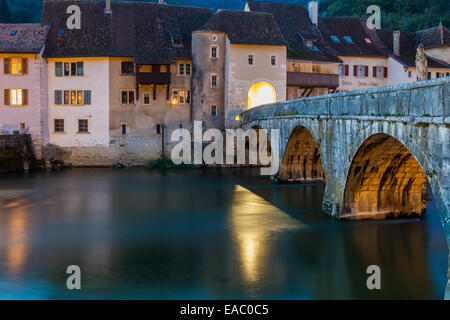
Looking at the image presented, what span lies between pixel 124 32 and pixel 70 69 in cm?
542

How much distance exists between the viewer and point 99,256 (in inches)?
730

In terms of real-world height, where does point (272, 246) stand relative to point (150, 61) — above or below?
below

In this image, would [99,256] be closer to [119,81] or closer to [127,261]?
[127,261]

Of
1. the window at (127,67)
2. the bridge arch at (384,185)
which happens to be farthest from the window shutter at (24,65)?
the bridge arch at (384,185)

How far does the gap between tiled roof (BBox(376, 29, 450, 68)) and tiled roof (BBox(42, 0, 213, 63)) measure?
2002 cm

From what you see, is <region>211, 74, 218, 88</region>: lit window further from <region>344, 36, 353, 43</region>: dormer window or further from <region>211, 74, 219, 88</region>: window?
<region>344, 36, 353, 43</region>: dormer window

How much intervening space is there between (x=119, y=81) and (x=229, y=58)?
9.09 metres

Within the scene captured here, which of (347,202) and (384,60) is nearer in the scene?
(347,202)

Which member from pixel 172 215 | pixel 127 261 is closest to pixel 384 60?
pixel 172 215

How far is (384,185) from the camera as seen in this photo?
72.1 ft

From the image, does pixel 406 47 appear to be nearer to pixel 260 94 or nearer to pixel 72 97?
pixel 260 94

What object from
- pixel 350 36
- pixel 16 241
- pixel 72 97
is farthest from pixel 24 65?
pixel 350 36

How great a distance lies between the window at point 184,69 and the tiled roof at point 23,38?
1098 cm

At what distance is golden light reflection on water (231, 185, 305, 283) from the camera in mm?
17703
